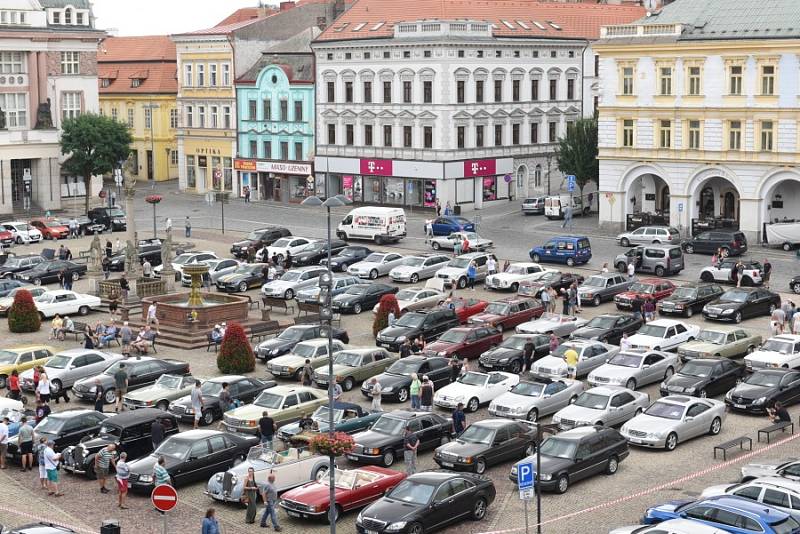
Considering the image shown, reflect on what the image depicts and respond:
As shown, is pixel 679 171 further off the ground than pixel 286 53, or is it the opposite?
pixel 286 53

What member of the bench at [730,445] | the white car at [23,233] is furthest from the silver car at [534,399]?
the white car at [23,233]

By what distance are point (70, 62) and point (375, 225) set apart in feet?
122

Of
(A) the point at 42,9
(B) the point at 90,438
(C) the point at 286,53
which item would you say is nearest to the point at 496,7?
(C) the point at 286,53

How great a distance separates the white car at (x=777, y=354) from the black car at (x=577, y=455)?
10806mm

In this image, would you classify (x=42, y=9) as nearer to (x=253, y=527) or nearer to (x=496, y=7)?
(x=496, y=7)

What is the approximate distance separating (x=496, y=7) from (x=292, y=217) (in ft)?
72.1

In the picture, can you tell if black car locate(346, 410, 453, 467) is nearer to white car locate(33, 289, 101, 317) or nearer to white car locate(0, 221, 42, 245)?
white car locate(33, 289, 101, 317)

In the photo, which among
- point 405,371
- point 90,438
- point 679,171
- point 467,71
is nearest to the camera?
point 90,438

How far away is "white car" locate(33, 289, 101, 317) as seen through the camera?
5675 cm

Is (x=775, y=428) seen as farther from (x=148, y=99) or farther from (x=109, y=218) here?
(x=148, y=99)

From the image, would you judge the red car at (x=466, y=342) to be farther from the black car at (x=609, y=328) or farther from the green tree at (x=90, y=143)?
the green tree at (x=90, y=143)

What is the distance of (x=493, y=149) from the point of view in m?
91.4

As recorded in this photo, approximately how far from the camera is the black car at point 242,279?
6244cm

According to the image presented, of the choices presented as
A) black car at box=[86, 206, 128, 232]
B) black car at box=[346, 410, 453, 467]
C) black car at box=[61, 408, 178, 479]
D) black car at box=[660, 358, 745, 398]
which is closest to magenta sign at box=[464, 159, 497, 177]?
black car at box=[86, 206, 128, 232]
